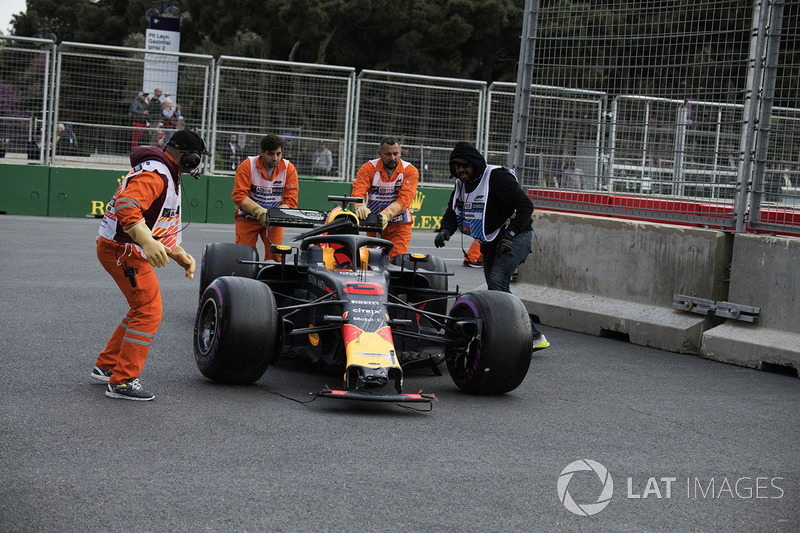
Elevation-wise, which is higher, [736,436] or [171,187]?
[171,187]

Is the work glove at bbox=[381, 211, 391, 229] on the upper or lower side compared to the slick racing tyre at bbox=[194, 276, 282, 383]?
upper

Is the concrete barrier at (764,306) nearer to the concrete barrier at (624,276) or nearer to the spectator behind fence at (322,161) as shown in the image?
the concrete barrier at (624,276)

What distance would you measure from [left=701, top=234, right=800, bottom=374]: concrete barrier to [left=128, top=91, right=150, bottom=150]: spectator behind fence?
12.4 meters

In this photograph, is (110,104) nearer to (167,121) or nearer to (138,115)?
(138,115)

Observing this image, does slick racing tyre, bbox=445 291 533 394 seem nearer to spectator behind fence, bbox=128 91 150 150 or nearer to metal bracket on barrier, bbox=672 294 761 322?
metal bracket on barrier, bbox=672 294 761 322

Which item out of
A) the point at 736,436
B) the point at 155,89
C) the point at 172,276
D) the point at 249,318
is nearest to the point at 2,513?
the point at 249,318

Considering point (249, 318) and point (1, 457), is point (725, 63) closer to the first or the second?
point (249, 318)

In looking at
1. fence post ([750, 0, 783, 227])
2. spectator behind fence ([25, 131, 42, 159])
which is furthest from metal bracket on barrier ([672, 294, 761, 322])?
spectator behind fence ([25, 131, 42, 159])

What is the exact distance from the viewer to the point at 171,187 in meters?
6.45

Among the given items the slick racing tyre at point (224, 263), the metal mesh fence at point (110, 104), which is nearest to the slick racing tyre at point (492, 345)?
the slick racing tyre at point (224, 263)

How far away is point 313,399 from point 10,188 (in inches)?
556

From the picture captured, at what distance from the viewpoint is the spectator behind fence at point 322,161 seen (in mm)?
20641

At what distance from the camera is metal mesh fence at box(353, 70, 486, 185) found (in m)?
20.8

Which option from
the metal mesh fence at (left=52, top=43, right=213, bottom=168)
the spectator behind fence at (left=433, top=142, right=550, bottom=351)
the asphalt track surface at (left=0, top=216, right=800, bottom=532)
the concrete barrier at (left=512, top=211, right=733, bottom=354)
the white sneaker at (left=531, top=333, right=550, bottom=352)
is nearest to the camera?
the asphalt track surface at (left=0, top=216, right=800, bottom=532)
